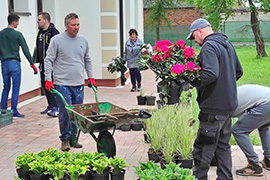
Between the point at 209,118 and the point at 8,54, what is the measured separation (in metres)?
5.44

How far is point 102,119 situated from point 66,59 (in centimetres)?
200

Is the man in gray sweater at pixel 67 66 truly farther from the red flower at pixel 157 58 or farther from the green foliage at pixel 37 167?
the green foliage at pixel 37 167

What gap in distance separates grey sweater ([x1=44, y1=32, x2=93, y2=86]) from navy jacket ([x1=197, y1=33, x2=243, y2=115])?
2512mm

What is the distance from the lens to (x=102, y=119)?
519cm

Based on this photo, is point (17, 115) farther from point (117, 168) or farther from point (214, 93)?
point (214, 93)

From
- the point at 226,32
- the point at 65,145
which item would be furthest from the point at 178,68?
the point at 226,32

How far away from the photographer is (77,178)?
170 inches

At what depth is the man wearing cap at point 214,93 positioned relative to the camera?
477 centimetres

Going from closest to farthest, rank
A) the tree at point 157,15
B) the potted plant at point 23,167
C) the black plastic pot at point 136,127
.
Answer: the potted plant at point 23,167, the black plastic pot at point 136,127, the tree at point 157,15

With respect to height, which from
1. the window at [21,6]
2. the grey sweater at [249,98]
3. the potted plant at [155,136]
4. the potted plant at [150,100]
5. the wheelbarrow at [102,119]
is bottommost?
the potted plant at [150,100]

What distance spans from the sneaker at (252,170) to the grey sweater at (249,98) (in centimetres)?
67

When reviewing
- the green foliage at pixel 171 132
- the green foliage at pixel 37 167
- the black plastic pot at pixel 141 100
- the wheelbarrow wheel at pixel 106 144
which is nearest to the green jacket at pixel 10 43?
the black plastic pot at pixel 141 100

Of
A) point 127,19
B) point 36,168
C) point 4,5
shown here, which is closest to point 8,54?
point 4,5

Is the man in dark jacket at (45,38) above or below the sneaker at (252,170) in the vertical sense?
above
